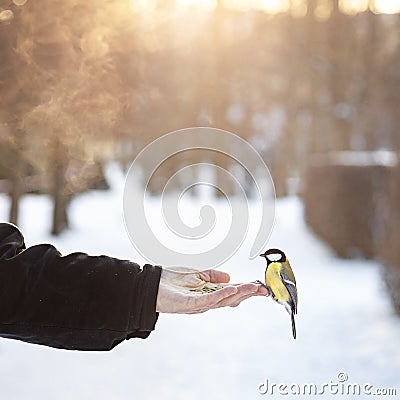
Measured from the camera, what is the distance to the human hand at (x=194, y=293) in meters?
1.35

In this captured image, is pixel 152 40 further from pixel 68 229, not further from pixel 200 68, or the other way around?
pixel 200 68

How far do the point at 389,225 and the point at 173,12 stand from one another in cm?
377

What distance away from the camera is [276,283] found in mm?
1416

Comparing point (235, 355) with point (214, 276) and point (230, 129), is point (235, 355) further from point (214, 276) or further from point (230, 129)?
point (230, 129)

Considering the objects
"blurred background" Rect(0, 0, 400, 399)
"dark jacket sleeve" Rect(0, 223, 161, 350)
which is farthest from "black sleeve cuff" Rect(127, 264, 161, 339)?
"blurred background" Rect(0, 0, 400, 399)

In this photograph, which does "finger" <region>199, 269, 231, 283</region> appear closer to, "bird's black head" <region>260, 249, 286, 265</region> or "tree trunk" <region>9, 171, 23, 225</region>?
"bird's black head" <region>260, 249, 286, 265</region>

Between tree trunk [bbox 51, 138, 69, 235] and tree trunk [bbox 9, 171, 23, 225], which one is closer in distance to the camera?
tree trunk [bbox 9, 171, 23, 225]

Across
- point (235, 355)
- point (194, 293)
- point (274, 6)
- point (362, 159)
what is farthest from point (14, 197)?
point (274, 6)

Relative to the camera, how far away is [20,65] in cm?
245

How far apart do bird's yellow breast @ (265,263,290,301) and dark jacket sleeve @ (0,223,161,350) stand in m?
0.24

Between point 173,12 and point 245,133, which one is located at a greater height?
point 173,12

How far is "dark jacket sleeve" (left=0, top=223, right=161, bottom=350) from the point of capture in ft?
4.21

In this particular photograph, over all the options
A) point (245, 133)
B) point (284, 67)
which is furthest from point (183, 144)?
point (284, 67)

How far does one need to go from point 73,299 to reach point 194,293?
266 millimetres
